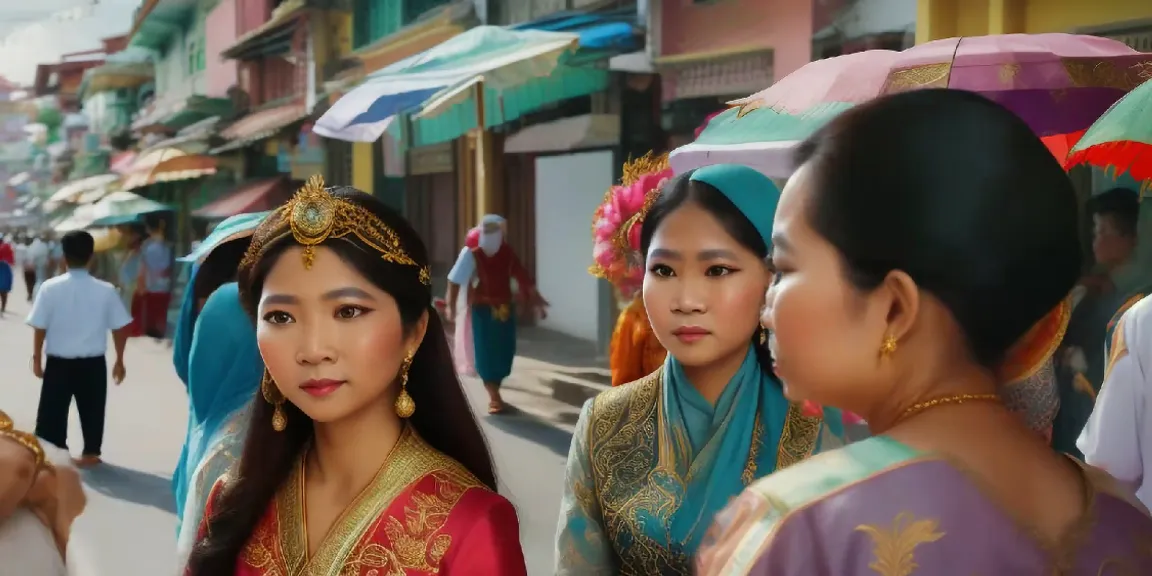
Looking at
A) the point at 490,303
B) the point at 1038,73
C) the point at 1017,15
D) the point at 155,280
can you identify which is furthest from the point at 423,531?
the point at 155,280

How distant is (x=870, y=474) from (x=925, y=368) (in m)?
0.13

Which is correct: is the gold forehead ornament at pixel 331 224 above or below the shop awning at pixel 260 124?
below

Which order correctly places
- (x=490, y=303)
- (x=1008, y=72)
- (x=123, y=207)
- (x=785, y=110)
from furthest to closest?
(x=123, y=207)
(x=490, y=303)
(x=785, y=110)
(x=1008, y=72)

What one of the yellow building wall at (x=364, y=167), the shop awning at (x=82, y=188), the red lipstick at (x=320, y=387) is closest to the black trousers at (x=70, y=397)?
the red lipstick at (x=320, y=387)

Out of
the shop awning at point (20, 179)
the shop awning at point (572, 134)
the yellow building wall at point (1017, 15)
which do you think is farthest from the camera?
the shop awning at point (20, 179)

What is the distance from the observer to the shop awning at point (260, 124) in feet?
62.5

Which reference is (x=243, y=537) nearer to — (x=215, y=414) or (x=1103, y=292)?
(x=215, y=414)

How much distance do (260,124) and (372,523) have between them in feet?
67.2

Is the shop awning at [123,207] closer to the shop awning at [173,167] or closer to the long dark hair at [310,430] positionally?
the shop awning at [173,167]

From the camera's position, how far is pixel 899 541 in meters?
0.91

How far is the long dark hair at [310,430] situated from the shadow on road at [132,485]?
14.3 feet

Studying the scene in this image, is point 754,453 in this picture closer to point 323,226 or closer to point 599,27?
point 323,226

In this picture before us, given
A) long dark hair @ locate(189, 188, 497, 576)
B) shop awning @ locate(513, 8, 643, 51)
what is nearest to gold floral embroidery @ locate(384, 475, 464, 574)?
long dark hair @ locate(189, 188, 497, 576)

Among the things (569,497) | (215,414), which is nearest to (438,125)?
(215,414)
